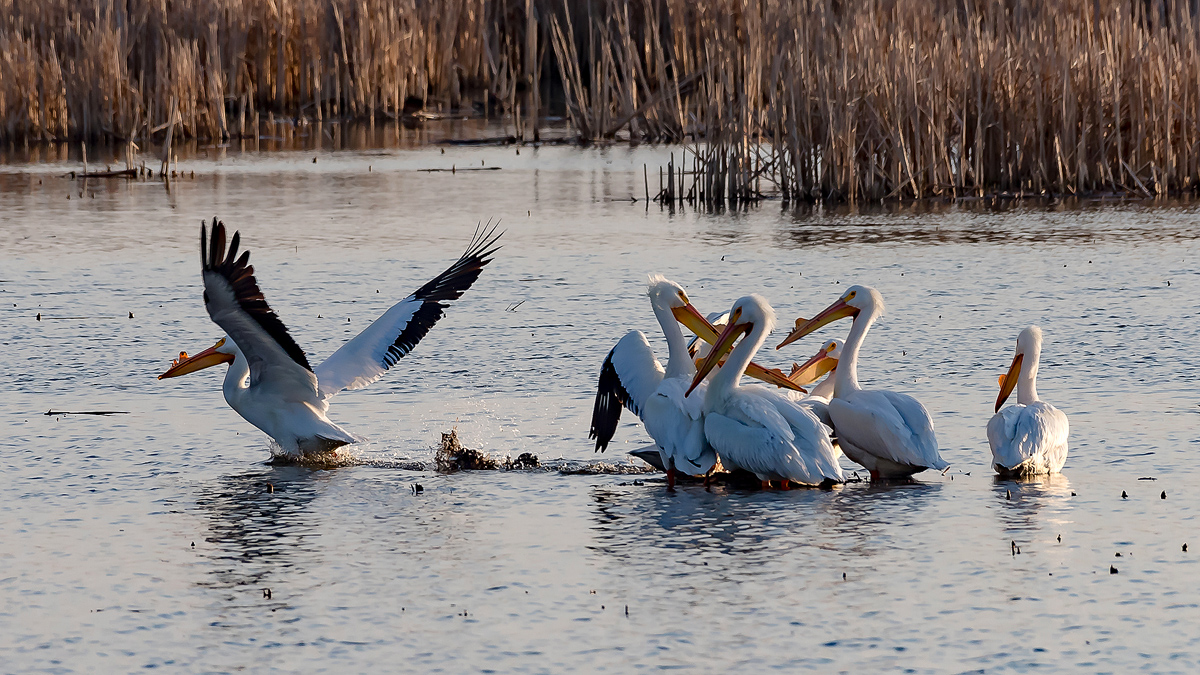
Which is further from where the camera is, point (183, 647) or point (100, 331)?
point (100, 331)

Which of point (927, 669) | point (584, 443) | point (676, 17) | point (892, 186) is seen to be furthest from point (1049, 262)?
point (676, 17)

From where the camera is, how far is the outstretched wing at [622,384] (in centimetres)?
654

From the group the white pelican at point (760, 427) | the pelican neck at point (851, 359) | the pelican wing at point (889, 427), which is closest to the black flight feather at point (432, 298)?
the white pelican at point (760, 427)

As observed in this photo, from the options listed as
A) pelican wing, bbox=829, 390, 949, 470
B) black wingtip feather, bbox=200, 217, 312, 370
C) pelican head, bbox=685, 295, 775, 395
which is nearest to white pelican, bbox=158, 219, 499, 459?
black wingtip feather, bbox=200, 217, 312, 370

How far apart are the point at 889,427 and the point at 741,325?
787mm

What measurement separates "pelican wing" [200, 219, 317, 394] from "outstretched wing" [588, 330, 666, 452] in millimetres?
1145

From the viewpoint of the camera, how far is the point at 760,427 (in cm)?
603

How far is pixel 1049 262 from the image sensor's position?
11398 mm

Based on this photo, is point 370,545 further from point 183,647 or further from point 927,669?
point 927,669

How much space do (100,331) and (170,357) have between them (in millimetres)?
921

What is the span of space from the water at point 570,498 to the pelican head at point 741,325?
0.53 m

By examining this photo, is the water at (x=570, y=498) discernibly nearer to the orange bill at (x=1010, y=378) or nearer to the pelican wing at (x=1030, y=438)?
the pelican wing at (x=1030, y=438)

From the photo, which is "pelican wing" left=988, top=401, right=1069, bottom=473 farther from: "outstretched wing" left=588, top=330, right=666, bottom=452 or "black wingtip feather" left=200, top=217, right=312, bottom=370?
"black wingtip feather" left=200, top=217, right=312, bottom=370

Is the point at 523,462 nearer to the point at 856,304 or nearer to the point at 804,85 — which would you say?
the point at 856,304
